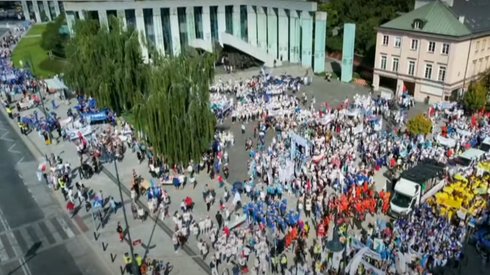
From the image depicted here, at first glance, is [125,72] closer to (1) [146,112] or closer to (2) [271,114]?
(1) [146,112]

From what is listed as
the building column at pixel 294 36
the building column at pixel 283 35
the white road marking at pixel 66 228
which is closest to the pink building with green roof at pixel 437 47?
the building column at pixel 294 36

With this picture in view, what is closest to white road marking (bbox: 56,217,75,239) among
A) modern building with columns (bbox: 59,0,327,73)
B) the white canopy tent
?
the white canopy tent

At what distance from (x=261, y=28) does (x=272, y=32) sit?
87.4 inches

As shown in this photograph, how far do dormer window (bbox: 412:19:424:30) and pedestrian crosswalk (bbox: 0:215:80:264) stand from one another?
3575 cm

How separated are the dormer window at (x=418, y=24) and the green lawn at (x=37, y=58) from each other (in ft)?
149

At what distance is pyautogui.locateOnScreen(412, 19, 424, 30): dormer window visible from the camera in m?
41.0

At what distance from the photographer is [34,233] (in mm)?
23000

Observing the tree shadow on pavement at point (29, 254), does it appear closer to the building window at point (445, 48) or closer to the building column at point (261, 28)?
the building window at point (445, 48)

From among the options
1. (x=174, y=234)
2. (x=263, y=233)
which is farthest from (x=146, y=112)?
(x=263, y=233)

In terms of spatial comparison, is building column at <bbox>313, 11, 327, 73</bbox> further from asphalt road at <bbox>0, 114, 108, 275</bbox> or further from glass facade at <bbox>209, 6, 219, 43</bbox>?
asphalt road at <bbox>0, 114, 108, 275</bbox>

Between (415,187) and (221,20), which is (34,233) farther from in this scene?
(221,20)

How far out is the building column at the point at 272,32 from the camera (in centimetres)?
5928

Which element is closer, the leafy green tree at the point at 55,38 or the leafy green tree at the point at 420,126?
the leafy green tree at the point at 420,126

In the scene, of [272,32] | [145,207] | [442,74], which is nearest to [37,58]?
[272,32]
